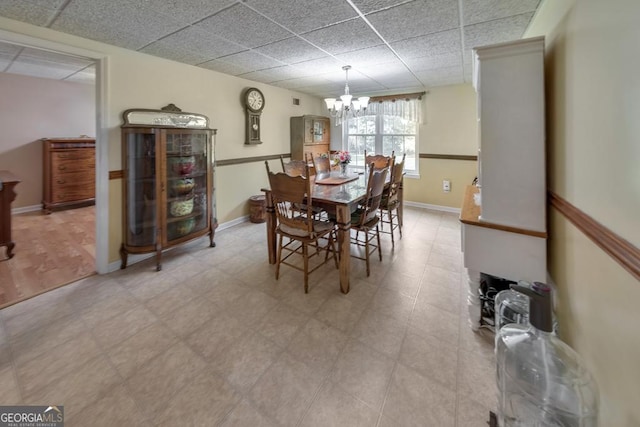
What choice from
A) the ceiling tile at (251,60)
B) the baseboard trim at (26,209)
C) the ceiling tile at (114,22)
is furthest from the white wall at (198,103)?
the baseboard trim at (26,209)

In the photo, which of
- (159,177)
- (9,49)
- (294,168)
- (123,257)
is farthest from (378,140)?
(9,49)

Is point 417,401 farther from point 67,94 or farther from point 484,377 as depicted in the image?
point 67,94

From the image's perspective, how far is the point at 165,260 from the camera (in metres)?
3.03

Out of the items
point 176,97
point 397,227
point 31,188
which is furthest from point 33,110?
point 397,227

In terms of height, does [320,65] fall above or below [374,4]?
above

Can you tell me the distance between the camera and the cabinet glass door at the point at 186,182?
294cm

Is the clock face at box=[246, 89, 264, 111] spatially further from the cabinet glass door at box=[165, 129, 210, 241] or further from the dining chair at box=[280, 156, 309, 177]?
the dining chair at box=[280, 156, 309, 177]

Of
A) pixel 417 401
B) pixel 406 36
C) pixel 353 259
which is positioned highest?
pixel 406 36

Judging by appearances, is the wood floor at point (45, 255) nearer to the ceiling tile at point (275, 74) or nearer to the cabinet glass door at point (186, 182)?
the cabinet glass door at point (186, 182)

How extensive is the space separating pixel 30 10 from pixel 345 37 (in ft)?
7.85

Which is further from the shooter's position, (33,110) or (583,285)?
(33,110)

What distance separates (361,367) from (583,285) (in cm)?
112

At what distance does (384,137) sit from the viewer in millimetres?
5430

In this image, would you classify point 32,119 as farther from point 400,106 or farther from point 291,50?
point 400,106
